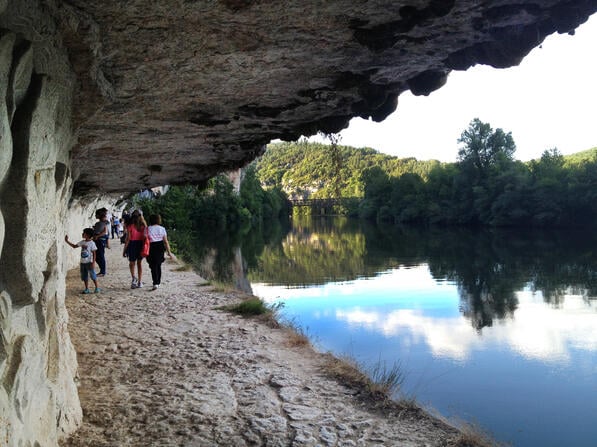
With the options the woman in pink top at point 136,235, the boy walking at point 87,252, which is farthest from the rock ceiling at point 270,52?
the woman in pink top at point 136,235

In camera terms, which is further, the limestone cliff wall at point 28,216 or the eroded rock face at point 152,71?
the eroded rock face at point 152,71

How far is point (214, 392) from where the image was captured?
5.12 meters

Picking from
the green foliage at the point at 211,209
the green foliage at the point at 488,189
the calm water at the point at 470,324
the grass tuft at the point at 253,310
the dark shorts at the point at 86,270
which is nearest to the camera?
the calm water at the point at 470,324

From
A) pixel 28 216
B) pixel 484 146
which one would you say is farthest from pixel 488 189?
pixel 28 216

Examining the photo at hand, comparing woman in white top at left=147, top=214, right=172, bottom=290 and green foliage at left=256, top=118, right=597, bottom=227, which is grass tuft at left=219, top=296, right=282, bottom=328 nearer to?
woman in white top at left=147, top=214, right=172, bottom=290

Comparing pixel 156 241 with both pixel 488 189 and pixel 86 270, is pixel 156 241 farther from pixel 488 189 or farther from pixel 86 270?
pixel 488 189

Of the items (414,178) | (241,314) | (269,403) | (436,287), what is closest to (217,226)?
(414,178)

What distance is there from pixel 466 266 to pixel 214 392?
2070 centimetres

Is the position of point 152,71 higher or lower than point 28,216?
higher

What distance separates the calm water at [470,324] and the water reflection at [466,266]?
0.23 feet

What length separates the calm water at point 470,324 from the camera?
25.5 ft

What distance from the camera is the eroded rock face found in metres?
2.51

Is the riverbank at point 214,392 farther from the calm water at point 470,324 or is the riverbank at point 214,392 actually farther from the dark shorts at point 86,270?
the calm water at point 470,324

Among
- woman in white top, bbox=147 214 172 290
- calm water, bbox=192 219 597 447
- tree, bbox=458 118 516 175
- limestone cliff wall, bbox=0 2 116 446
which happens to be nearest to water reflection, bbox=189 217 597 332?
calm water, bbox=192 219 597 447
